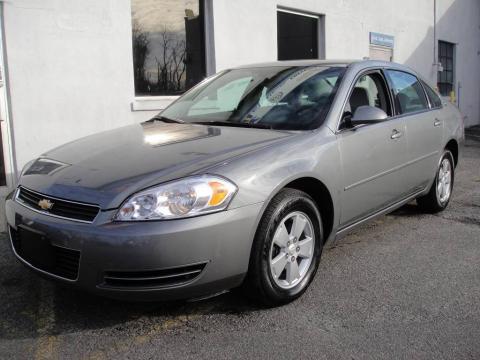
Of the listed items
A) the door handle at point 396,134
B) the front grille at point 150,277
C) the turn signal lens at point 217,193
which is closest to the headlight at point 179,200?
the turn signal lens at point 217,193

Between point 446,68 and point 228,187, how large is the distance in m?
14.8

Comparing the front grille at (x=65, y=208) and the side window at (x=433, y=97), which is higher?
the side window at (x=433, y=97)

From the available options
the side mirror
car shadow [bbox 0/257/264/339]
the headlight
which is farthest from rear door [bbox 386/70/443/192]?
the headlight

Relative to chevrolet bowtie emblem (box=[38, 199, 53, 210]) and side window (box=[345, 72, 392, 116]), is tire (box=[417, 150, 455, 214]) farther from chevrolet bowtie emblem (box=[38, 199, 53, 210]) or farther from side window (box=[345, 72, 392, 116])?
chevrolet bowtie emblem (box=[38, 199, 53, 210])

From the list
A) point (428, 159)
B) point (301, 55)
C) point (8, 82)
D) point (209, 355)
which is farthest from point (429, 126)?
point (301, 55)

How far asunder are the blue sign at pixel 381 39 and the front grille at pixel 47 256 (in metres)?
10.5

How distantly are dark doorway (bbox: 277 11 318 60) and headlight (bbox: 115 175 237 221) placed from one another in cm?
730

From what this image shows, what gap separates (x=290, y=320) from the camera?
10.3 ft

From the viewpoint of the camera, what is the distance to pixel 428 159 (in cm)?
A: 505

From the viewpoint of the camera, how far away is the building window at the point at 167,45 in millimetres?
7633

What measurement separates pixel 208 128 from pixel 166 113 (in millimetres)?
911

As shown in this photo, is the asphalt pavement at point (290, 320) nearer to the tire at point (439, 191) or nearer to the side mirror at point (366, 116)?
the side mirror at point (366, 116)

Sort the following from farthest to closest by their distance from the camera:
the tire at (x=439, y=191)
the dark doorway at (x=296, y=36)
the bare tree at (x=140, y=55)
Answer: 1. the dark doorway at (x=296, y=36)
2. the bare tree at (x=140, y=55)
3. the tire at (x=439, y=191)

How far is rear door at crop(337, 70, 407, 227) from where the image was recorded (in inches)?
150
